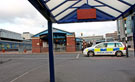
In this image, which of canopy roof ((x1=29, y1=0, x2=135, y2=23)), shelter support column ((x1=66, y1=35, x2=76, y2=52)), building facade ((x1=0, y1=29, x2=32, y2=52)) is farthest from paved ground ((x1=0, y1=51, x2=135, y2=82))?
building facade ((x1=0, y1=29, x2=32, y2=52))

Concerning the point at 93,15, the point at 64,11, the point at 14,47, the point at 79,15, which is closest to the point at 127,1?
the point at 93,15

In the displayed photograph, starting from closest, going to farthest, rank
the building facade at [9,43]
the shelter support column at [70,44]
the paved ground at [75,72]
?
the paved ground at [75,72] → the shelter support column at [70,44] → the building facade at [9,43]

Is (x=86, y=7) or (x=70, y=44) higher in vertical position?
(x=86, y=7)

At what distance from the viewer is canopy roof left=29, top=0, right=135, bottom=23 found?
3631mm

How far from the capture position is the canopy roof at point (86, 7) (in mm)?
3631

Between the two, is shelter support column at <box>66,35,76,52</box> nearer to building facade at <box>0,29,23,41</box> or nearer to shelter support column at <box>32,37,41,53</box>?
shelter support column at <box>32,37,41,53</box>

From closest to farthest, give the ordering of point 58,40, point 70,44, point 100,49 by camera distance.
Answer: point 100,49
point 70,44
point 58,40

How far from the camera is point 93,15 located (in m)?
4.12

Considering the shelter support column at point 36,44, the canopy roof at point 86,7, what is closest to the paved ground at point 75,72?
the canopy roof at point 86,7

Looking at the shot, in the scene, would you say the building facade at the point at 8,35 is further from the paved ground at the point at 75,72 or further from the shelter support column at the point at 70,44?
the paved ground at the point at 75,72

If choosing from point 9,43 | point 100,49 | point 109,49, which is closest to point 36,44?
point 100,49

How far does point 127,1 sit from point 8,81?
5.37 meters

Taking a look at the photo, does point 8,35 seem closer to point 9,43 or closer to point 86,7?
point 9,43

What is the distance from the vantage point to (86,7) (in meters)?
4.12
